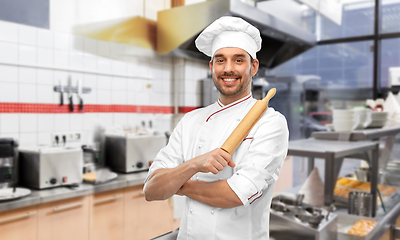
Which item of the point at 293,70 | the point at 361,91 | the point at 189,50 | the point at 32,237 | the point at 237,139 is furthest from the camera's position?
the point at 293,70

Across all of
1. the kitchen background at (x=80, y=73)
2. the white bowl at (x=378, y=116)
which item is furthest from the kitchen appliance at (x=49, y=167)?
the white bowl at (x=378, y=116)

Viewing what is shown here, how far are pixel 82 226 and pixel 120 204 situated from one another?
36 centimetres

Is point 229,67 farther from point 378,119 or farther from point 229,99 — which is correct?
point 378,119

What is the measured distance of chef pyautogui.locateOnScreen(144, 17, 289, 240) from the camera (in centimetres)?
87

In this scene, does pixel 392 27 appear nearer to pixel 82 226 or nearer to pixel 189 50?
pixel 189 50

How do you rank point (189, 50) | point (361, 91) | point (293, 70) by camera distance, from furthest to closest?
point (293, 70) → point (361, 91) → point (189, 50)

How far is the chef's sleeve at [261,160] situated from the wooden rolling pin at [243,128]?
0.05 meters

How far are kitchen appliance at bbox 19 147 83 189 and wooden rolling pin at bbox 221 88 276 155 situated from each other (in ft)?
6.52

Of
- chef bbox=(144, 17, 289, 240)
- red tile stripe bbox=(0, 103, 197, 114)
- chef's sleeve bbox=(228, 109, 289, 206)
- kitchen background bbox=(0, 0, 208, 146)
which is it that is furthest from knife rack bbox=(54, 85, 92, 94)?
chef's sleeve bbox=(228, 109, 289, 206)

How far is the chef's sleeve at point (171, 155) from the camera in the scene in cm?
101

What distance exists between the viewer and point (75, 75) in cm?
299

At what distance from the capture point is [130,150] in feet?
10.1

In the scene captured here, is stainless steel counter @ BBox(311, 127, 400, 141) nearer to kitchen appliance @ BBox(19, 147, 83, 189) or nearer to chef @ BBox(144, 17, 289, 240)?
chef @ BBox(144, 17, 289, 240)

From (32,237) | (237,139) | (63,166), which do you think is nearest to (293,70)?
(63,166)
